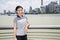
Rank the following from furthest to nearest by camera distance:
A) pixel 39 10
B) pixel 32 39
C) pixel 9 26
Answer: pixel 9 26
pixel 39 10
pixel 32 39

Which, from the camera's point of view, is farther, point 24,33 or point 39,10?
point 39,10

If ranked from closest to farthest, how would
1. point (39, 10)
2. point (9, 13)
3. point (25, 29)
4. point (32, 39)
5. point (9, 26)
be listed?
point (25, 29)
point (32, 39)
point (9, 13)
point (39, 10)
point (9, 26)

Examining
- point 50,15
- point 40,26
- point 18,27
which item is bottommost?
point 40,26

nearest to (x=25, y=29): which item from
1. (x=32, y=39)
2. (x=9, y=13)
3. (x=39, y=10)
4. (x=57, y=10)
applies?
(x=32, y=39)

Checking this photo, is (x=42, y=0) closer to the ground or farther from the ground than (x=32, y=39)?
farther from the ground

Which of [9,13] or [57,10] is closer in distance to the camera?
→ [9,13]

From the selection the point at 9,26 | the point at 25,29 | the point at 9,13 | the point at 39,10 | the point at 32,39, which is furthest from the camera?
the point at 9,26

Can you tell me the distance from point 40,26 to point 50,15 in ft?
4.49

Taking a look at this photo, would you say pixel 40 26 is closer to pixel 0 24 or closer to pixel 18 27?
pixel 0 24

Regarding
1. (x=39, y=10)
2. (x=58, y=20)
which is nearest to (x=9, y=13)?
(x=39, y=10)

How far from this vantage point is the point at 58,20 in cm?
1177

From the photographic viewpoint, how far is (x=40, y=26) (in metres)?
12.1

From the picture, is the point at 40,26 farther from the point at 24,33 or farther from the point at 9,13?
the point at 24,33

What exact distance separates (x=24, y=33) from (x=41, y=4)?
303 inches
